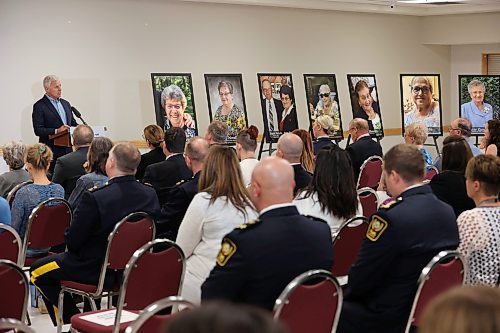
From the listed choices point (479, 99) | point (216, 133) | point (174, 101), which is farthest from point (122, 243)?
point (479, 99)

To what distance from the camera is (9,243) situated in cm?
464

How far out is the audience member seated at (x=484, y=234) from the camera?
13.9 ft

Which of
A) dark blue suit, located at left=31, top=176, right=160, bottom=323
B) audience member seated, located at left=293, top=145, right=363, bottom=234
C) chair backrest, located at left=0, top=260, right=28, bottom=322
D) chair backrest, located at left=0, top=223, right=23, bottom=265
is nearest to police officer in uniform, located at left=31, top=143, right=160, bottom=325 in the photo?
dark blue suit, located at left=31, top=176, right=160, bottom=323

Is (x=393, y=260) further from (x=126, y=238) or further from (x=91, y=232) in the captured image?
(x=91, y=232)

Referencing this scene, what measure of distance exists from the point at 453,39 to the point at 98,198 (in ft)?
39.4

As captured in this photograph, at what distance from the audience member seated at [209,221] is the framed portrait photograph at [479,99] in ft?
32.1

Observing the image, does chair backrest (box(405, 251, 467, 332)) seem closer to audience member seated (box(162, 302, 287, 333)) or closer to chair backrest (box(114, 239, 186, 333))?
chair backrest (box(114, 239, 186, 333))

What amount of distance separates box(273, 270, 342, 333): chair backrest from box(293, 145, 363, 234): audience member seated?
63.0 inches

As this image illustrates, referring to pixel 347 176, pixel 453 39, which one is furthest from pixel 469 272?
pixel 453 39

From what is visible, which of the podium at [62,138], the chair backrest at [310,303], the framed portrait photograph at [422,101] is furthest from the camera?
the framed portrait photograph at [422,101]

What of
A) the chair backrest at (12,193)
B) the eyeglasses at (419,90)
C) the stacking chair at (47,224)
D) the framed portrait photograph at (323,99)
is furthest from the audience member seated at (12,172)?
the eyeglasses at (419,90)

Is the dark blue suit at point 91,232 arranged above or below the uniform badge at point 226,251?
below

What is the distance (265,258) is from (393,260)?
2.41 ft

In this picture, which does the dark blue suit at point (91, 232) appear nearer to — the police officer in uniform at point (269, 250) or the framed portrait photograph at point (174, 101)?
the police officer in uniform at point (269, 250)
